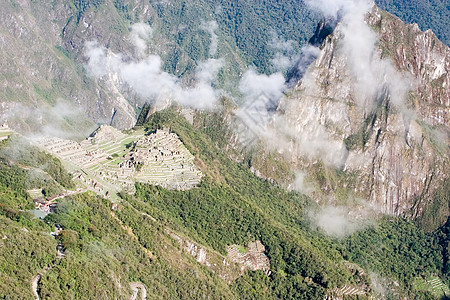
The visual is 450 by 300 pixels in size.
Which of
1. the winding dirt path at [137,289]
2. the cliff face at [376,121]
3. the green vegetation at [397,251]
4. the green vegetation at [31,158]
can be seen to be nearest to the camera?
the winding dirt path at [137,289]

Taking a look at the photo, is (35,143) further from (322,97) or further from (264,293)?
(322,97)

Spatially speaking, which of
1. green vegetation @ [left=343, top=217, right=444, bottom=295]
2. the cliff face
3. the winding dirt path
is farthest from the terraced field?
the cliff face

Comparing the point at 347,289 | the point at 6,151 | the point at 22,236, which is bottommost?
the point at 347,289

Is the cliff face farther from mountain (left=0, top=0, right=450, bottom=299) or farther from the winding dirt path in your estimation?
the winding dirt path

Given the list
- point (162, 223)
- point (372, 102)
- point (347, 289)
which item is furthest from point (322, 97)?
point (162, 223)

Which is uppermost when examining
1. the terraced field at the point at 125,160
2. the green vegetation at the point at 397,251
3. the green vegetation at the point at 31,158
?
the green vegetation at the point at 31,158

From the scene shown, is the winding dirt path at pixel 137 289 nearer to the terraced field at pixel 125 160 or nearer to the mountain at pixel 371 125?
the terraced field at pixel 125 160

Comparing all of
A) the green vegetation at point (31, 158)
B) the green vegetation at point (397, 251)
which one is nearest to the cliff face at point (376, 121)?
the green vegetation at point (397, 251)

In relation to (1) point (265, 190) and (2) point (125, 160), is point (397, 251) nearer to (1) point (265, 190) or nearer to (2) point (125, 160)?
(1) point (265, 190)

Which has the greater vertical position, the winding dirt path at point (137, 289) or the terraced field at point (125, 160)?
the winding dirt path at point (137, 289)
